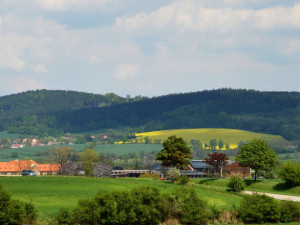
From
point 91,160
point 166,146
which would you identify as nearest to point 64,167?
point 91,160

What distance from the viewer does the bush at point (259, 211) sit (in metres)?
58.3

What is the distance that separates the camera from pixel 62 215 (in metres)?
51.6

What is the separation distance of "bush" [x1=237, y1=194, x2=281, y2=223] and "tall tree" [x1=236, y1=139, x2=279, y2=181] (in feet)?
111

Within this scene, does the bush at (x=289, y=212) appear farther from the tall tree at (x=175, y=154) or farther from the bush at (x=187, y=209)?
the tall tree at (x=175, y=154)

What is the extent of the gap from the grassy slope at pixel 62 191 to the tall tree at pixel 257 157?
14.3 m

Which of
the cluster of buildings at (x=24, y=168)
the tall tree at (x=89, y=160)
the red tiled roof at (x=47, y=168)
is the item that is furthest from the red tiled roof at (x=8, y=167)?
the tall tree at (x=89, y=160)

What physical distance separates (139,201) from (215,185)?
40.9 metres

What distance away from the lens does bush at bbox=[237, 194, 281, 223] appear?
58.3 meters

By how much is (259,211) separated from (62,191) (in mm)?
27687

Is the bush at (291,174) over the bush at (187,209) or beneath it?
over

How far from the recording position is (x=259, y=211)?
58.7 metres

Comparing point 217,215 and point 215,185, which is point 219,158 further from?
point 217,215

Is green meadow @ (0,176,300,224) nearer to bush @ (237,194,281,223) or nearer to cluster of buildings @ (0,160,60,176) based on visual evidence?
bush @ (237,194,281,223)

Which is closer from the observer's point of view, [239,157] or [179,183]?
[179,183]
